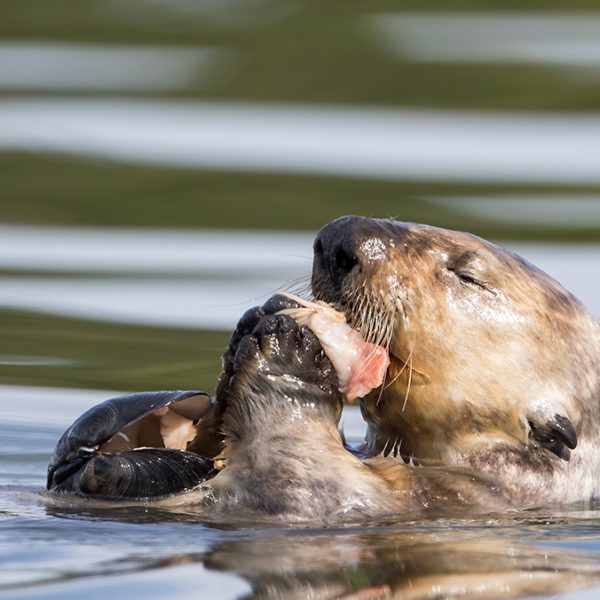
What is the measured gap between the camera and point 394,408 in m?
6.51

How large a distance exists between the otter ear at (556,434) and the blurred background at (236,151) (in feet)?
9.99

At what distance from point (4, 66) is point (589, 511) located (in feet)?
30.2

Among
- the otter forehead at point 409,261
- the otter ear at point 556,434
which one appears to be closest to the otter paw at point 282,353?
the otter forehead at point 409,261

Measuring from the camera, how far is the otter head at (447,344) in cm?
644

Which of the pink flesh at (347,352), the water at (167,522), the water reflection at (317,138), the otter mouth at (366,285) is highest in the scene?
the water reflection at (317,138)

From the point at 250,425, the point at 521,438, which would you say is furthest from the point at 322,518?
the point at 521,438

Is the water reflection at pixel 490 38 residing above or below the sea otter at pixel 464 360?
above

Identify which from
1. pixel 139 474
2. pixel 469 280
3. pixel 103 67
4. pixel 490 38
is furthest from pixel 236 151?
pixel 139 474

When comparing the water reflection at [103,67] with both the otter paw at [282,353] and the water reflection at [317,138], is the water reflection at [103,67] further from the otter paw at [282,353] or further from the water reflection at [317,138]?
the otter paw at [282,353]

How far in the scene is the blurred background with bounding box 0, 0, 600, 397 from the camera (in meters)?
10.3

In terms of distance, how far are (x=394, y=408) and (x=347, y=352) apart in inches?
15.3

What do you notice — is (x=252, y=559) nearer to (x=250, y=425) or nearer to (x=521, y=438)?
(x=250, y=425)

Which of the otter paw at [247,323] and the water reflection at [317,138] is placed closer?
the otter paw at [247,323]

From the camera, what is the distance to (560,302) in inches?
267
